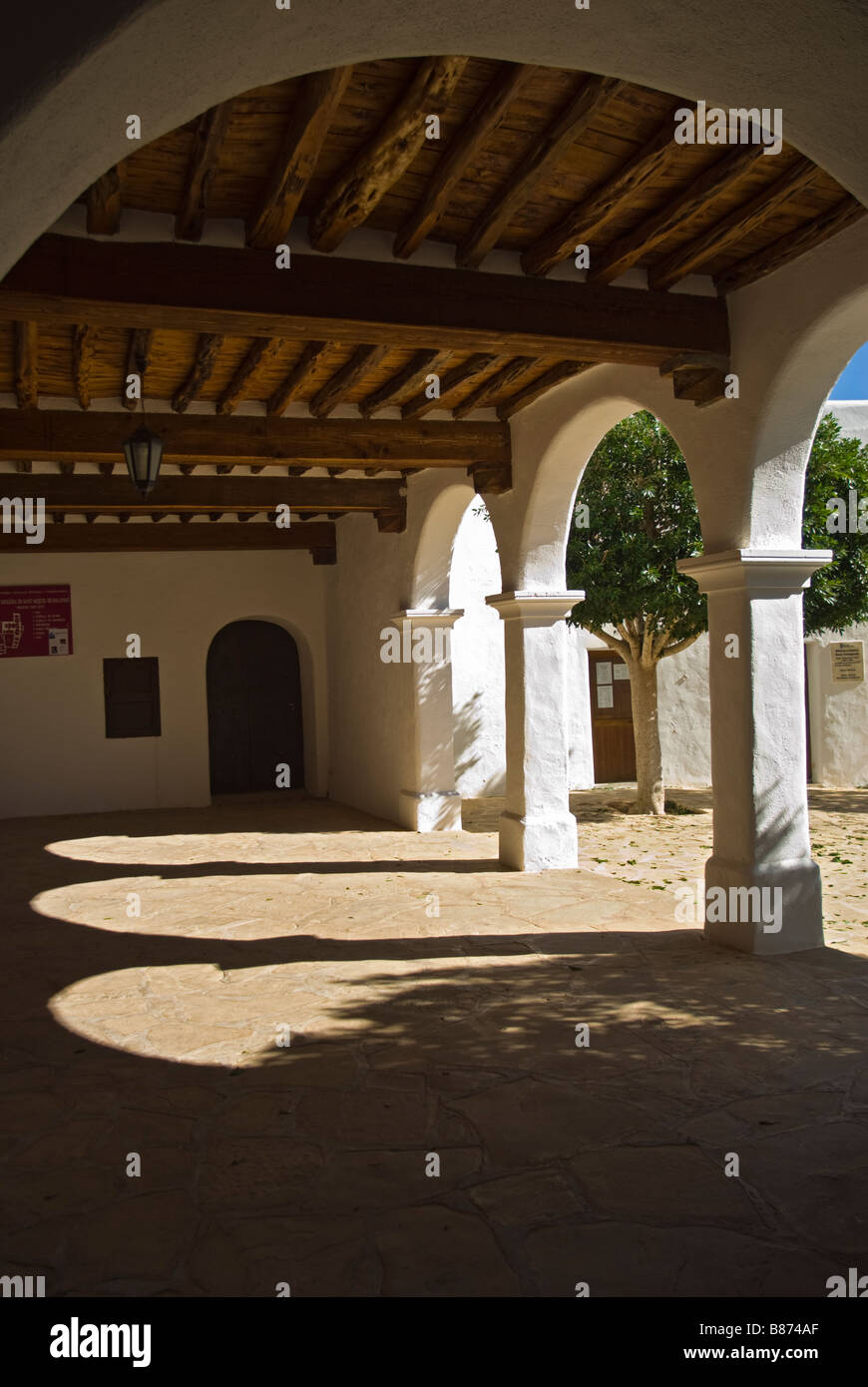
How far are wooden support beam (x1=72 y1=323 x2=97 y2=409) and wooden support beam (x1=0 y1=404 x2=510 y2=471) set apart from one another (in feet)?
1.19

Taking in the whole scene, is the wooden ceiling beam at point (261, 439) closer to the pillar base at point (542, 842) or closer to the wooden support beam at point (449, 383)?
the wooden support beam at point (449, 383)

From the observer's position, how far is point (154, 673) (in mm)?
14570

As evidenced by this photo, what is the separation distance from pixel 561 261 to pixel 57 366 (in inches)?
139

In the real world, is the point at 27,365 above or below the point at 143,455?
above

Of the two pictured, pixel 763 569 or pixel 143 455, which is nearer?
pixel 763 569

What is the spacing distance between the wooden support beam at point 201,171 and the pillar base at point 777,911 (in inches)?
174

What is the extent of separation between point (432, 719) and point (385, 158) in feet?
25.3

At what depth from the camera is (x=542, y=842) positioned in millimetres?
8883

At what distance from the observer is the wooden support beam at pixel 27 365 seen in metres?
6.02

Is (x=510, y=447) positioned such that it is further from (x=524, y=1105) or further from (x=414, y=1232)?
(x=414, y=1232)

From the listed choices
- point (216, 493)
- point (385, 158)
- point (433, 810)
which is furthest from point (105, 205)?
point (433, 810)

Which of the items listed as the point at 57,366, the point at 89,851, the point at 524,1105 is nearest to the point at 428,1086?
the point at 524,1105

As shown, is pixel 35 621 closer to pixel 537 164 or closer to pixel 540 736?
pixel 540 736

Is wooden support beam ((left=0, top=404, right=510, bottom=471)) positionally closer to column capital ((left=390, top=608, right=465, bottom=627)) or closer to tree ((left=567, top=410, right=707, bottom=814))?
column capital ((left=390, top=608, right=465, bottom=627))
